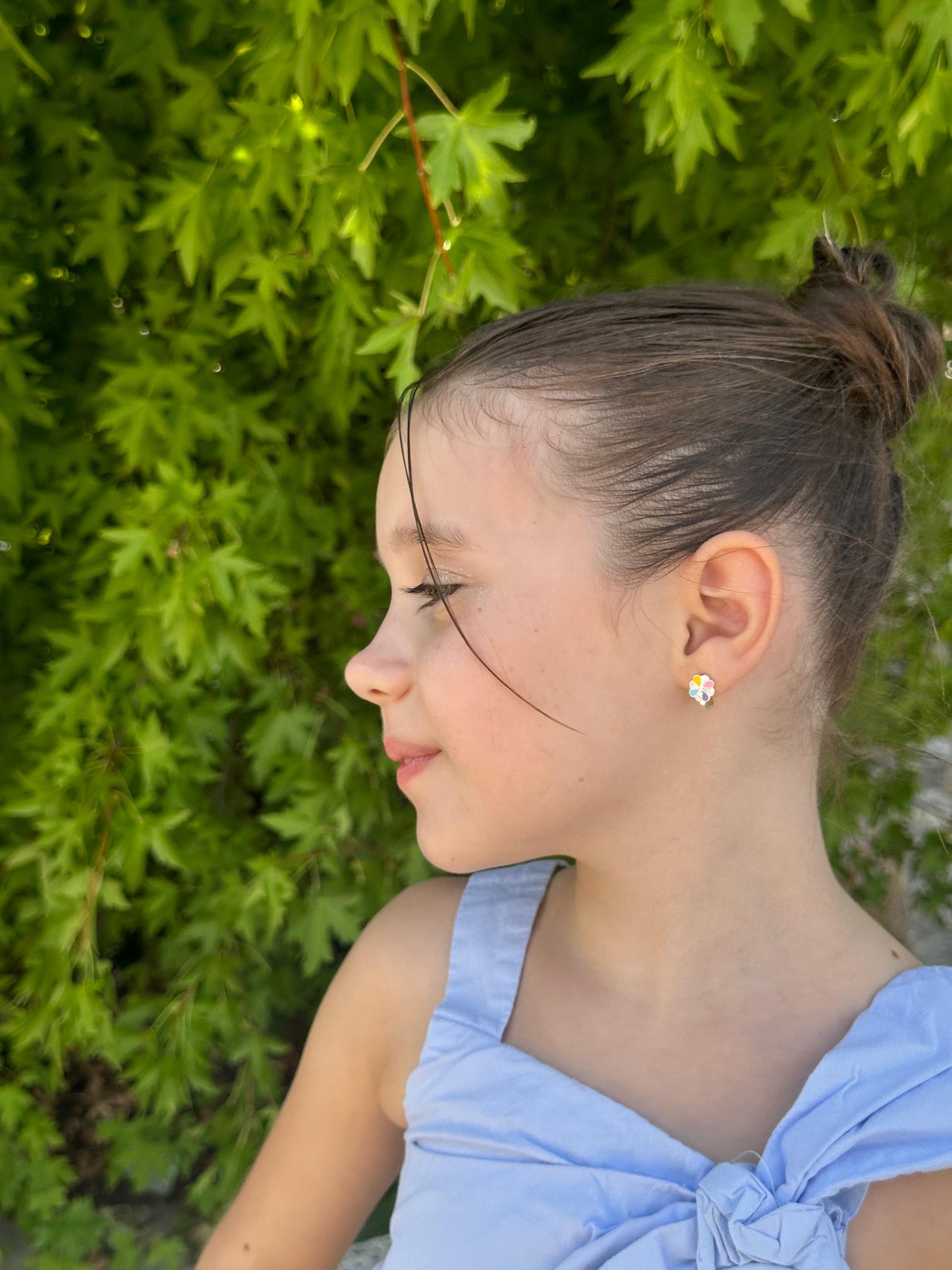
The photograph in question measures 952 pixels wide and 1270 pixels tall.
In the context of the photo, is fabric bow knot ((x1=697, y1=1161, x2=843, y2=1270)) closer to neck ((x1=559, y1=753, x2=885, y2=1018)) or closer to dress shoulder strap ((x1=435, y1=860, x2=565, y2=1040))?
neck ((x1=559, y1=753, x2=885, y2=1018))

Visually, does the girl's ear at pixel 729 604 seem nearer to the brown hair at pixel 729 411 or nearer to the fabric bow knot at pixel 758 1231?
the brown hair at pixel 729 411

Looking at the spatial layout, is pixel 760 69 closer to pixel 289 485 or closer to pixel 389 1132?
pixel 289 485

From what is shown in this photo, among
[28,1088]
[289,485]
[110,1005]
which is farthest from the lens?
Result: [28,1088]

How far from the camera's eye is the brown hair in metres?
0.98

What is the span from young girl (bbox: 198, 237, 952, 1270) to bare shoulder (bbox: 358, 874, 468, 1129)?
5 centimetres

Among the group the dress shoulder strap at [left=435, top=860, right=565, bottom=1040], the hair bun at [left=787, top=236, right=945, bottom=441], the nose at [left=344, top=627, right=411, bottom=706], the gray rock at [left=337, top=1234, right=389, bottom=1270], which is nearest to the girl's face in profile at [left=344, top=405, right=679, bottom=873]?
the nose at [left=344, top=627, right=411, bottom=706]

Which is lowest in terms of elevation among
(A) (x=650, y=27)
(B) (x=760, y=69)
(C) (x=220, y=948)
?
(C) (x=220, y=948)

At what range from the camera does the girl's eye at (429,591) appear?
1.00 metres

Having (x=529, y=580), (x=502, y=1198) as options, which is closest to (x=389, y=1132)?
(x=502, y=1198)

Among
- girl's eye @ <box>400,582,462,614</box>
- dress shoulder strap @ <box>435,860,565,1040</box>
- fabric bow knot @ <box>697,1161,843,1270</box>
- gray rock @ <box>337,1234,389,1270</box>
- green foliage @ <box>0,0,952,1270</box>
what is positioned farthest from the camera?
gray rock @ <box>337,1234,389,1270</box>

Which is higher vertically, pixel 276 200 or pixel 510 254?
pixel 276 200

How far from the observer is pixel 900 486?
1.17 m

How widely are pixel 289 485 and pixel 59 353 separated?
49cm

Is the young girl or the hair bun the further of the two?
the hair bun
